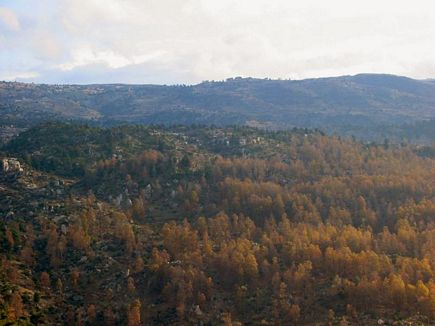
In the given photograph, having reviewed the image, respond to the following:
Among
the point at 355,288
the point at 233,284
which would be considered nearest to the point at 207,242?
the point at 233,284

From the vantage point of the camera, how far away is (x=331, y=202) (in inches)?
7146

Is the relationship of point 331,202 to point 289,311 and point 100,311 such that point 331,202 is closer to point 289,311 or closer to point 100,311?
point 289,311

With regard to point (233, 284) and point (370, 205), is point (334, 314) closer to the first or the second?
point (233, 284)

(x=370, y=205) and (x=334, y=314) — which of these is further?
(x=370, y=205)

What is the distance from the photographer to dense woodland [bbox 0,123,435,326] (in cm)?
10975

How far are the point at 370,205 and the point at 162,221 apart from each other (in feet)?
246

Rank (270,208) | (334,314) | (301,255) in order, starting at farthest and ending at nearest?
(270,208) < (301,255) < (334,314)

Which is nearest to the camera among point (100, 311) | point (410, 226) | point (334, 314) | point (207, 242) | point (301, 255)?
point (334, 314)

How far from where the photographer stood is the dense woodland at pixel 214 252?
110 m

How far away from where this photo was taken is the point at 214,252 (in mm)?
138250

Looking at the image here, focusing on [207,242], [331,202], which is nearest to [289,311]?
[207,242]

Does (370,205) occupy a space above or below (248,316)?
above

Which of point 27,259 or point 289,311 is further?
point 27,259

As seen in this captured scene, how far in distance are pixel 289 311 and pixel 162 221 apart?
69060mm
